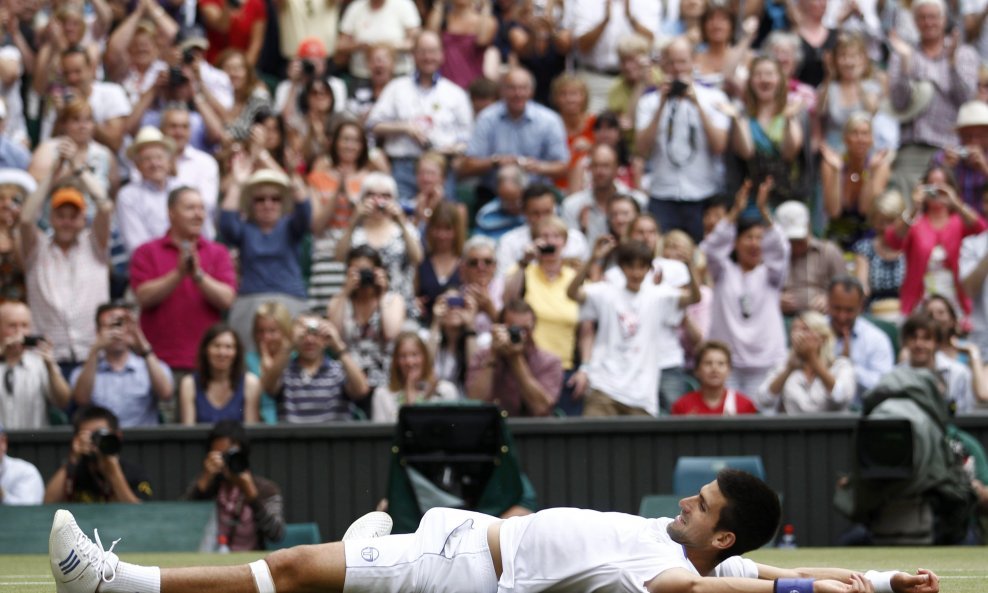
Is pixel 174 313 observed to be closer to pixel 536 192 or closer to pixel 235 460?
pixel 235 460

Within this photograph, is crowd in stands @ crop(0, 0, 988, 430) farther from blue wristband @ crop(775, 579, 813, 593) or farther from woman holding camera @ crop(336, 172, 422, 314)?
blue wristband @ crop(775, 579, 813, 593)

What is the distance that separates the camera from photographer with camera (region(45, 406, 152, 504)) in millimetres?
11242

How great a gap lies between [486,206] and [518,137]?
76cm

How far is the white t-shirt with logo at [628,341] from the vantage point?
12.4 m

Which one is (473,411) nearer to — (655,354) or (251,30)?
(655,354)

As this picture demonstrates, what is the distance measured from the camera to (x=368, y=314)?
12664mm

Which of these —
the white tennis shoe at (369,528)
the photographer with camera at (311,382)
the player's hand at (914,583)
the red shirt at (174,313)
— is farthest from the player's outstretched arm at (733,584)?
the red shirt at (174,313)

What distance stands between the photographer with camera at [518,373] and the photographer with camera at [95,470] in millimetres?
2358

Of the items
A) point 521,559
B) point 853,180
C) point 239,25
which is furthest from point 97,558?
point 239,25

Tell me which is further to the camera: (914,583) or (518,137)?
(518,137)

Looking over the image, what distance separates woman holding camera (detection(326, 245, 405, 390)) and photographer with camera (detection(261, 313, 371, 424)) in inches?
8.0

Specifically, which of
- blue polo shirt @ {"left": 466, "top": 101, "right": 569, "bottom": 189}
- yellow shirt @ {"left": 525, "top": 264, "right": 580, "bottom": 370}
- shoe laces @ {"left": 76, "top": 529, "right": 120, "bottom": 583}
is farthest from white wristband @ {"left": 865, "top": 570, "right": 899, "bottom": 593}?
blue polo shirt @ {"left": 466, "top": 101, "right": 569, "bottom": 189}

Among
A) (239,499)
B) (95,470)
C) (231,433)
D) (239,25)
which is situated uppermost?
A: (239,25)

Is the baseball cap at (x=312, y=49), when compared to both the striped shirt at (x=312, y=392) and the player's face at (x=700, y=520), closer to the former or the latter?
the striped shirt at (x=312, y=392)
